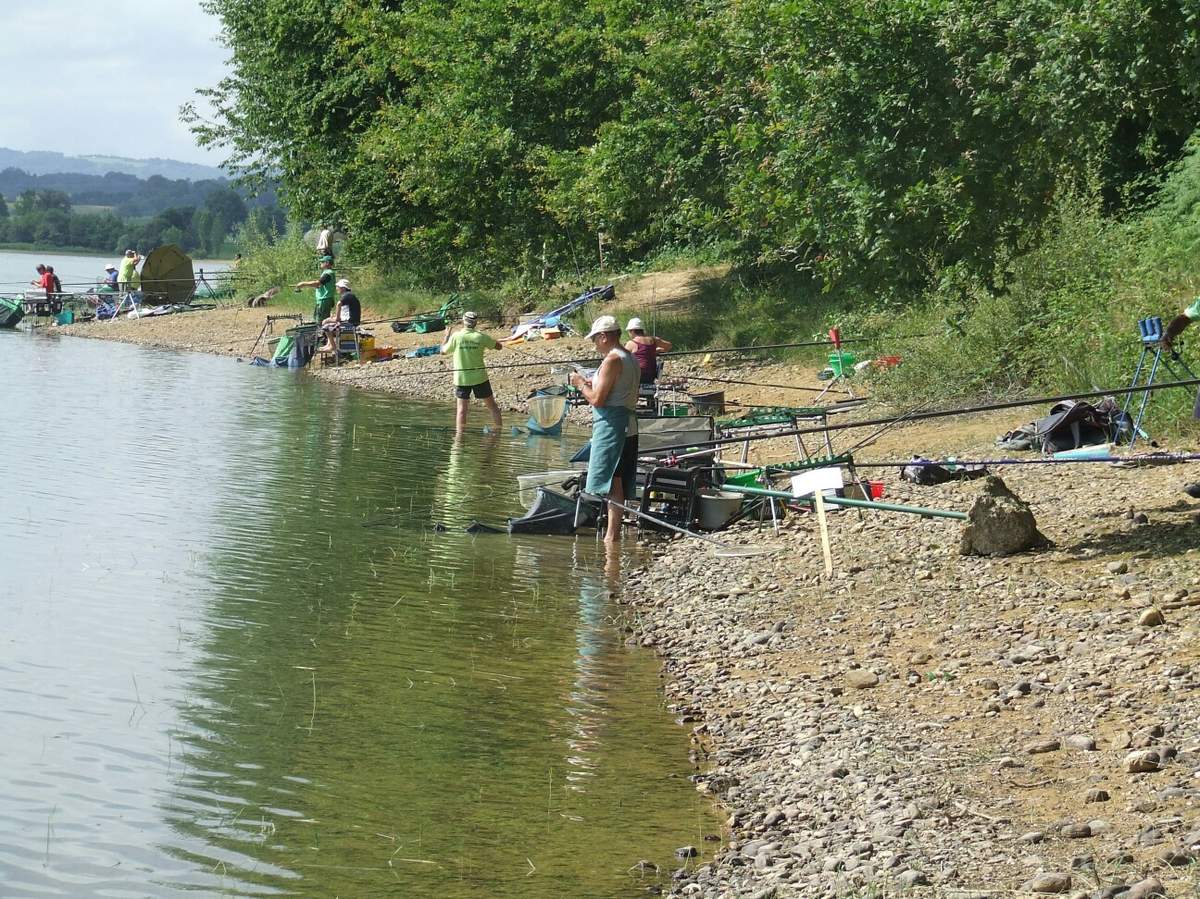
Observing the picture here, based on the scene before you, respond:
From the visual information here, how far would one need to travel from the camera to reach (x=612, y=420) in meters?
13.3

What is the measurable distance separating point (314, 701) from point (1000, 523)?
4.80 metres

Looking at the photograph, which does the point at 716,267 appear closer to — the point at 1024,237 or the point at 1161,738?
the point at 1024,237

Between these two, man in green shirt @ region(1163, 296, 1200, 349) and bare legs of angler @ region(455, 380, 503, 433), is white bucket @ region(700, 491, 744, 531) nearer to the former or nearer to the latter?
man in green shirt @ region(1163, 296, 1200, 349)

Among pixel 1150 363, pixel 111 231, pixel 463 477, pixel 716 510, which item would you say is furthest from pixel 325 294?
pixel 111 231

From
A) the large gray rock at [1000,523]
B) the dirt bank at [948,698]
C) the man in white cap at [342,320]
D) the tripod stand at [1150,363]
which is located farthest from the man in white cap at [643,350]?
the man in white cap at [342,320]

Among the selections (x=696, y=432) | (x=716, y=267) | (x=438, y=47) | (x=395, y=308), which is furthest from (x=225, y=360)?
(x=696, y=432)

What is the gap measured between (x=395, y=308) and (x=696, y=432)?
22640 mm

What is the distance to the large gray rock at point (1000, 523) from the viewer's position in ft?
35.6

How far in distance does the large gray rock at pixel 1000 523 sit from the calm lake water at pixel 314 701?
102 inches

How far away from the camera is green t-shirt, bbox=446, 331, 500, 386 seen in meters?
21.5

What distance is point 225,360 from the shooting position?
112ft

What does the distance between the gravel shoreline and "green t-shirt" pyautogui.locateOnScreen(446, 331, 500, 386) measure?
26.5ft

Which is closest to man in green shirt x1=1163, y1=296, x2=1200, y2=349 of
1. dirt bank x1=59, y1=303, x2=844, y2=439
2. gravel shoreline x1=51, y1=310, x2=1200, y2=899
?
gravel shoreline x1=51, y1=310, x2=1200, y2=899

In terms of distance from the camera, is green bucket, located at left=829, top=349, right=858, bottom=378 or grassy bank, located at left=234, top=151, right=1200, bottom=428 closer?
grassy bank, located at left=234, top=151, right=1200, bottom=428
